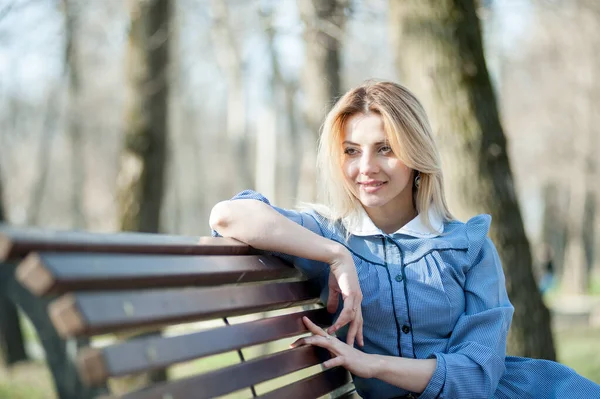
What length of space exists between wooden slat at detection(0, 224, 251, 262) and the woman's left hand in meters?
0.36

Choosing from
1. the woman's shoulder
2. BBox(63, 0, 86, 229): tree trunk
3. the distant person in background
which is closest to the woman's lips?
the woman's shoulder

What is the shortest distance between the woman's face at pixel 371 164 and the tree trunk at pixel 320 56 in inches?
160

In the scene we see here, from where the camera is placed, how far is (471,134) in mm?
4258

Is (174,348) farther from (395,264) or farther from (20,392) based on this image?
(20,392)

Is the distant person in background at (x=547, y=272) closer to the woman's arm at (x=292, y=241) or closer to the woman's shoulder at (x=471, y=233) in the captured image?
the woman's shoulder at (x=471, y=233)

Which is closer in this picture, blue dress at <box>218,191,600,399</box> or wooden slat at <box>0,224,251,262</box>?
wooden slat at <box>0,224,251,262</box>

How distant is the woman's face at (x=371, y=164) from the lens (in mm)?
2764

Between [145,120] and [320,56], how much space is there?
7.51 feet

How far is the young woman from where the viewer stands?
2480mm

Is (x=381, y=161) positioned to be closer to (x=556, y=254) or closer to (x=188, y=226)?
(x=556, y=254)

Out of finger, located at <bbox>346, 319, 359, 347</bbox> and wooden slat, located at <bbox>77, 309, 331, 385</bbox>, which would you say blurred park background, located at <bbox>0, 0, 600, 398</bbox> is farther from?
finger, located at <bbox>346, 319, 359, 347</bbox>

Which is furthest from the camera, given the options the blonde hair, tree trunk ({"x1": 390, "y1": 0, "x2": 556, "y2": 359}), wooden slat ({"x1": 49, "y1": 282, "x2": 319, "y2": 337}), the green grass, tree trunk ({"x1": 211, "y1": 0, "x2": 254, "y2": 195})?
tree trunk ({"x1": 211, "y1": 0, "x2": 254, "y2": 195})

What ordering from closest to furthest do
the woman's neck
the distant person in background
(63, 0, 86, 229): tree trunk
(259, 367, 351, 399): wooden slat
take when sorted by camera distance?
(259, 367, 351, 399): wooden slat → the woman's neck → the distant person in background → (63, 0, 86, 229): tree trunk

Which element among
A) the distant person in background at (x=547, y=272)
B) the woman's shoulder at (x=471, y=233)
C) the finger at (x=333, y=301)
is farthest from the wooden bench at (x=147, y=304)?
the distant person in background at (x=547, y=272)
